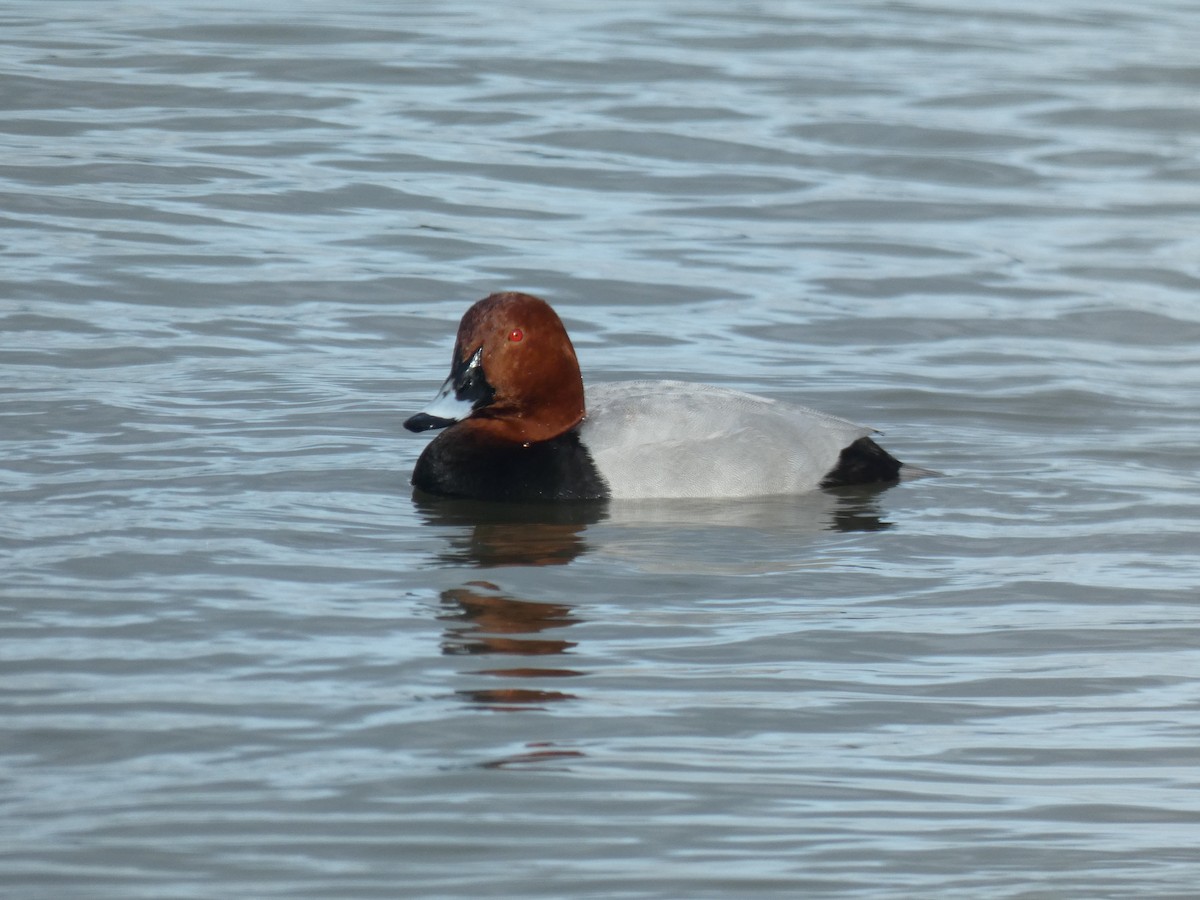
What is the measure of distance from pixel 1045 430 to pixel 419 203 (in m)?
4.67

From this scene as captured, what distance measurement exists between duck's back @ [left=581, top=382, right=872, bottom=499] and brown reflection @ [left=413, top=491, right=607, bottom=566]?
0.20 meters

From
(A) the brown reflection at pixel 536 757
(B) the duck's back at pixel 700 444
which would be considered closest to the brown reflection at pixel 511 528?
(B) the duck's back at pixel 700 444

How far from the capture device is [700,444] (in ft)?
22.4

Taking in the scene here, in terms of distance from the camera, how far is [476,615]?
5418 mm

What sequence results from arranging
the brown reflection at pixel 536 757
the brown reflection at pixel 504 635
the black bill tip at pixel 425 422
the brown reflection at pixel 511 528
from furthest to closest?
the black bill tip at pixel 425 422, the brown reflection at pixel 511 528, the brown reflection at pixel 504 635, the brown reflection at pixel 536 757

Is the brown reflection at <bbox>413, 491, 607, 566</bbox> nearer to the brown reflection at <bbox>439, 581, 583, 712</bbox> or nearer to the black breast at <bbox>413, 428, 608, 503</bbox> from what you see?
the black breast at <bbox>413, 428, 608, 503</bbox>

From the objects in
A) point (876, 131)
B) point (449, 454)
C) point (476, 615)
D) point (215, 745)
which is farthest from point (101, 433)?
point (876, 131)

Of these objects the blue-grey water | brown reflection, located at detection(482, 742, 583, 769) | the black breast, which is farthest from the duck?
brown reflection, located at detection(482, 742, 583, 769)

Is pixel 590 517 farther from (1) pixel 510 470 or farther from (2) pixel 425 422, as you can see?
(2) pixel 425 422

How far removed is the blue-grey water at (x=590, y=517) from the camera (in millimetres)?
4016

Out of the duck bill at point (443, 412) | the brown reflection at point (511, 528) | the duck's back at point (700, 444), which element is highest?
the duck bill at point (443, 412)

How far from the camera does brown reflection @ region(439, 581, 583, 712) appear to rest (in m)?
4.71

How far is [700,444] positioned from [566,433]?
46 cm

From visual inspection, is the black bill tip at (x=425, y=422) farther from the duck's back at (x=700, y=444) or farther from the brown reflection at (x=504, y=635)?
the brown reflection at (x=504, y=635)
